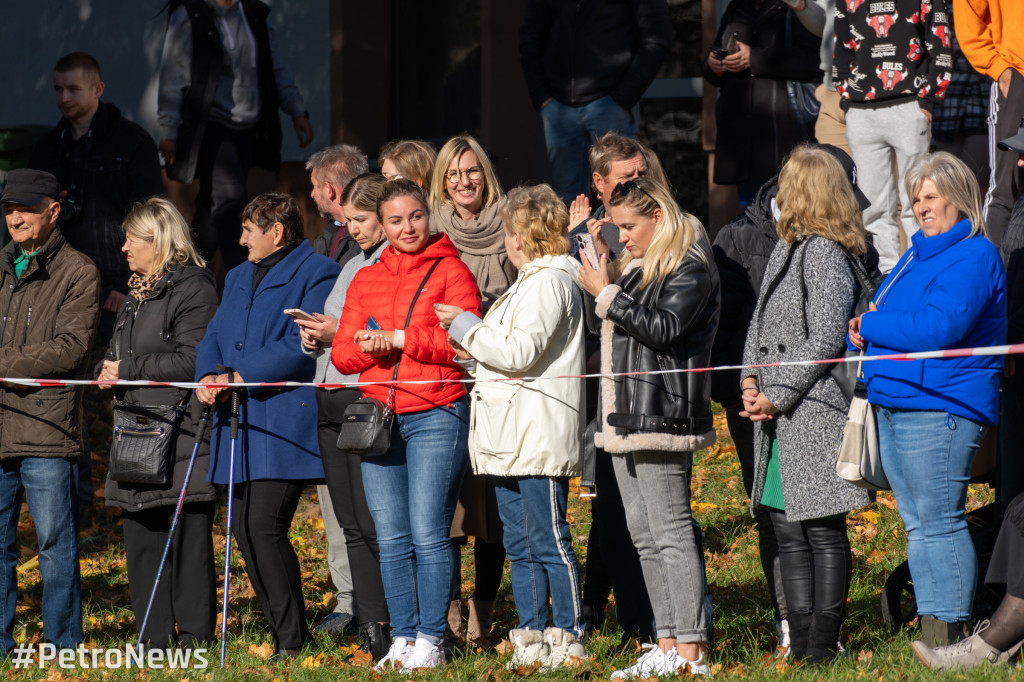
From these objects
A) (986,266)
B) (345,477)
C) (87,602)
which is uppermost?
(986,266)

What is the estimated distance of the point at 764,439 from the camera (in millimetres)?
5566

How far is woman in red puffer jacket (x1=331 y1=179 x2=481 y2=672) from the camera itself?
5.71 metres

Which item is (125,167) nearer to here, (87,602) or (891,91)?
(87,602)

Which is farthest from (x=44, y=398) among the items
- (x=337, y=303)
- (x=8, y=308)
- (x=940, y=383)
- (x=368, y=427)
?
(x=940, y=383)

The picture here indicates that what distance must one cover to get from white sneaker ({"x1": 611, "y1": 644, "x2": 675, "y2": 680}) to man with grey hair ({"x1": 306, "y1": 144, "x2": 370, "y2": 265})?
2.63m

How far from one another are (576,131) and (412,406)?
14.0 ft

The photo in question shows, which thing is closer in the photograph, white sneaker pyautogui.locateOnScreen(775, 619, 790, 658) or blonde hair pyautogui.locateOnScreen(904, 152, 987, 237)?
blonde hair pyautogui.locateOnScreen(904, 152, 987, 237)

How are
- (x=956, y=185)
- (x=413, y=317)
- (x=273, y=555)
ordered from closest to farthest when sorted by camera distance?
(x=956, y=185) → (x=413, y=317) → (x=273, y=555)

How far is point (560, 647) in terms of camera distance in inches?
221

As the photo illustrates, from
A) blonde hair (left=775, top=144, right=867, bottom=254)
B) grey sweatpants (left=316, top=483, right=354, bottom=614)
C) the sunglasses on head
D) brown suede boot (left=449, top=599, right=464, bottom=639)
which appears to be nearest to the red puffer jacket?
the sunglasses on head

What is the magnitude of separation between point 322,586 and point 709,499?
95.4 inches

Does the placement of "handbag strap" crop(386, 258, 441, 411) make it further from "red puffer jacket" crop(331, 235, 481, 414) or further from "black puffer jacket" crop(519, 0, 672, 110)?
"black puffer jacket" crop(519, 0, 672, 110)

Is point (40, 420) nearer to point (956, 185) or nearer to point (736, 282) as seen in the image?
point (736, 282)

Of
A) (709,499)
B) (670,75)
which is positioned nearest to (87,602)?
(709,499)
